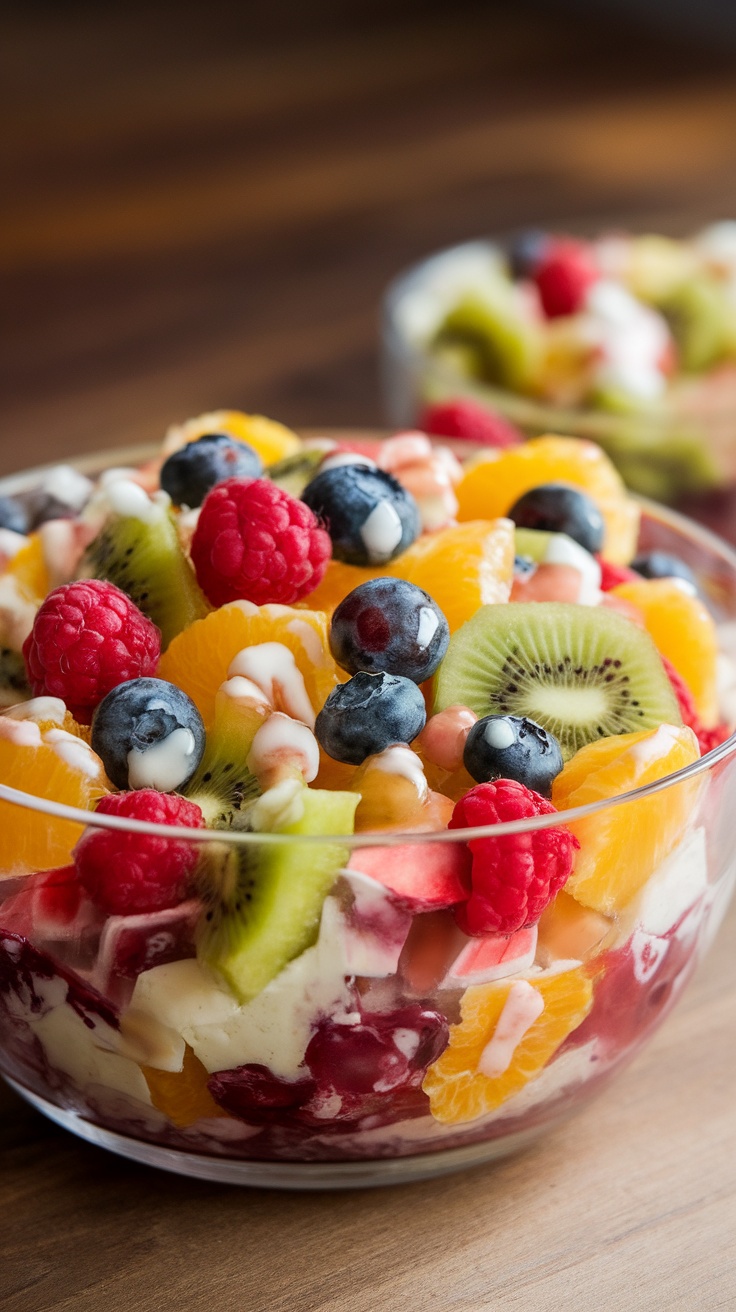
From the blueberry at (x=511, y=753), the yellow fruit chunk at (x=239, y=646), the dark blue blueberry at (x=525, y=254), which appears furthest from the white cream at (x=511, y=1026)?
the dark blue blueberry at (x=525, y=254)

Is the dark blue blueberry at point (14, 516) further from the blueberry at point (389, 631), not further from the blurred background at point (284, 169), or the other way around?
the blurred background at point (284, 169)

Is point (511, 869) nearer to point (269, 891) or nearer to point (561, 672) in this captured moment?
point (269, 891)

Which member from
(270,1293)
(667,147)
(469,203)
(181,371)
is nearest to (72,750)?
(270,1293)

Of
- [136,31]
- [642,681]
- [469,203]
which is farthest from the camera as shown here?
[136,31]

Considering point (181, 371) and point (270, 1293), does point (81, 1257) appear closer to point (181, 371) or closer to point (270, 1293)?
point (270, 1293)

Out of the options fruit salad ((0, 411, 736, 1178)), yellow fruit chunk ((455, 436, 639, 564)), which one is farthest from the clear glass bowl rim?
yellow fruit chunk ((455, 436, 639, 564))

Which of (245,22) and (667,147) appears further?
(245,22)
